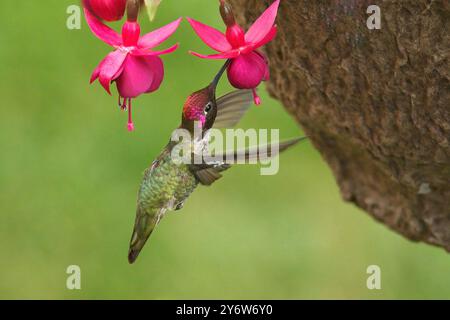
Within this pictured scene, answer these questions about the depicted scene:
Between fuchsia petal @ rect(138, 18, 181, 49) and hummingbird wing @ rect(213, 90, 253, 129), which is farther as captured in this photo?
hummingbird wing @ rect(213, 90, 253, 129)

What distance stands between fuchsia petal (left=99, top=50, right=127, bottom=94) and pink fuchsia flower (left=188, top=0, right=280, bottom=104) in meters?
0.07

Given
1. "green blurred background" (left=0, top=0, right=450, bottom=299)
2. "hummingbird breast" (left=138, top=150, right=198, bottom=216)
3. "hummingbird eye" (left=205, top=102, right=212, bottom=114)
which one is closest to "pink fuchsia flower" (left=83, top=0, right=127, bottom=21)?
"hummingbird eye" (left=205, top=102, right=212, bottom=114)

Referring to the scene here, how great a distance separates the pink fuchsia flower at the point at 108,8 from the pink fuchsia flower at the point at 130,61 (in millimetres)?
13

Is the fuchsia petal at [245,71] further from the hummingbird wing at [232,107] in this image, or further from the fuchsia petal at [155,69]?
the hummingbird wing at [232,107]

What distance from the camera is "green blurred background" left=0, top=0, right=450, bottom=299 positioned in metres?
2.16

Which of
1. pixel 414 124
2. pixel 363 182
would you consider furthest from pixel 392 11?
pixel 363 182

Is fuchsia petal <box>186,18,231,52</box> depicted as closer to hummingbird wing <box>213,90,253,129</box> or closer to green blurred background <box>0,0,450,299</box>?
hummingbird wing <box>213,90,253,129</box>

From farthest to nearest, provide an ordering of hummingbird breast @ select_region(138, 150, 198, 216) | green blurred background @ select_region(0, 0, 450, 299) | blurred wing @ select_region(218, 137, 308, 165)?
green blurred background @ select_region(0, 0, 450, 299)
hummingbird breast @ select_region(138, 150, 198, 216)
blurred wing @ select_region(218, 137, 308, 165)

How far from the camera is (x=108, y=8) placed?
2.76 feet

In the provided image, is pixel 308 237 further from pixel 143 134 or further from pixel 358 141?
pixel 358 141

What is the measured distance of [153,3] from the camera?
864 millimetres

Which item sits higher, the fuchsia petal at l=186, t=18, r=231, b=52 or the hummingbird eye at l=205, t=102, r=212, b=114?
the fuchsia petal at l=186, t=18, r=231, b=52

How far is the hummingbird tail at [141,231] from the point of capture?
3.48 ft

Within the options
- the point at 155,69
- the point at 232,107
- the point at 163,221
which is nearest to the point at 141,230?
the point at 232,107
